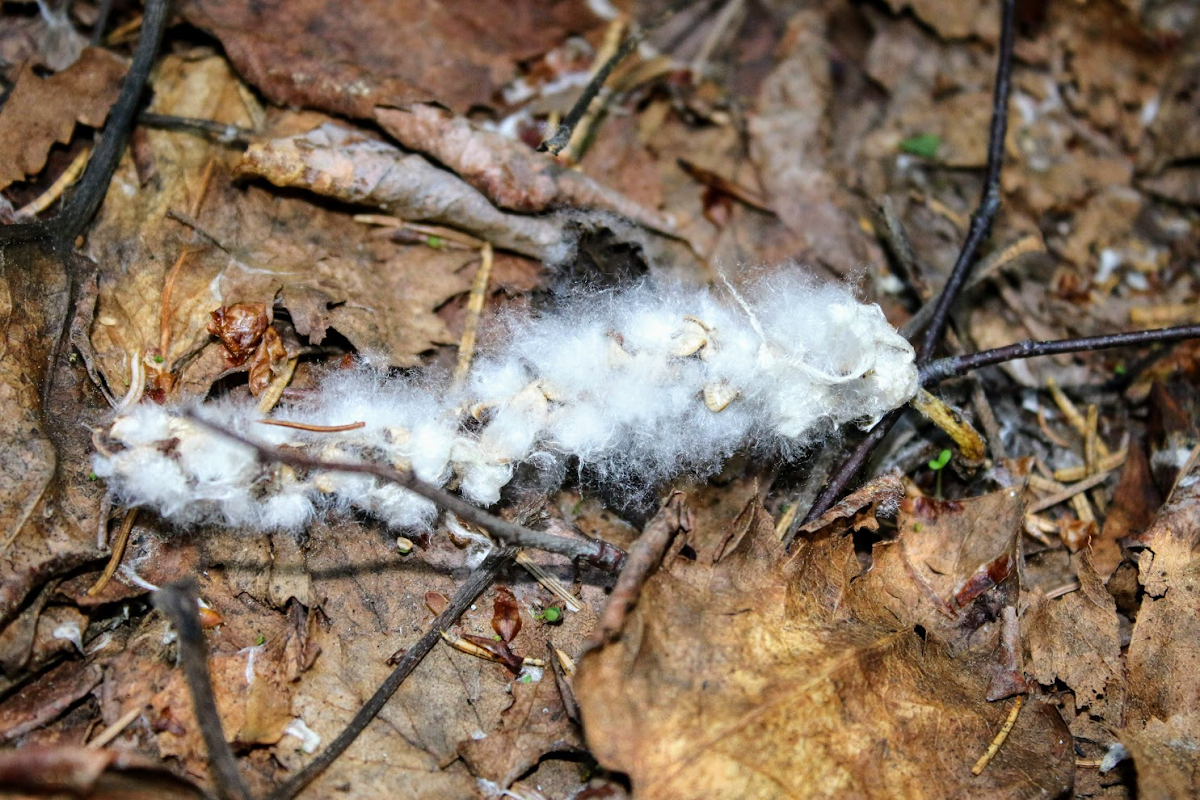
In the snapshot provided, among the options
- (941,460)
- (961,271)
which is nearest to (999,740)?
(941,460)

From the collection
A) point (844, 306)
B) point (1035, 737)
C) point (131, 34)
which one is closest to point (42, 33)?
point (131, 34)

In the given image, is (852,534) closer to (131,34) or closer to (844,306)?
(844,306)

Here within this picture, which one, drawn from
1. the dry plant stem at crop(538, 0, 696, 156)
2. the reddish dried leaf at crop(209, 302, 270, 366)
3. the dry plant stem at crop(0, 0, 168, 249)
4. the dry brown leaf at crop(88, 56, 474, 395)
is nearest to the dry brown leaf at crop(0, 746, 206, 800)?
the dry brown leaf at crop(88, 56, 474, 395)

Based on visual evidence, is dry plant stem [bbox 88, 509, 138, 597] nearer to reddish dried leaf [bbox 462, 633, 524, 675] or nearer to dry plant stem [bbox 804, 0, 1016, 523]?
reddish dried leaf [bbox 462, 633, 524, 675]

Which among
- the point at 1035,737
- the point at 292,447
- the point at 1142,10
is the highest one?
the point at 1142,10

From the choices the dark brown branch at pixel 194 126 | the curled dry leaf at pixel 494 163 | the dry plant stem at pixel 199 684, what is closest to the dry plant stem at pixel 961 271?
the curled dry leaf at pixel 494 163

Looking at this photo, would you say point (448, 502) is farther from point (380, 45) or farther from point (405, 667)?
point (380, 45)

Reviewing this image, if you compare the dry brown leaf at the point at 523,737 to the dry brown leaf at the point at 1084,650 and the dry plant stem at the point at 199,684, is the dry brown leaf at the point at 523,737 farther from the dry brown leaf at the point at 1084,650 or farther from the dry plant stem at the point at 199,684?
the dry brown leaf at the point at 1084,650
